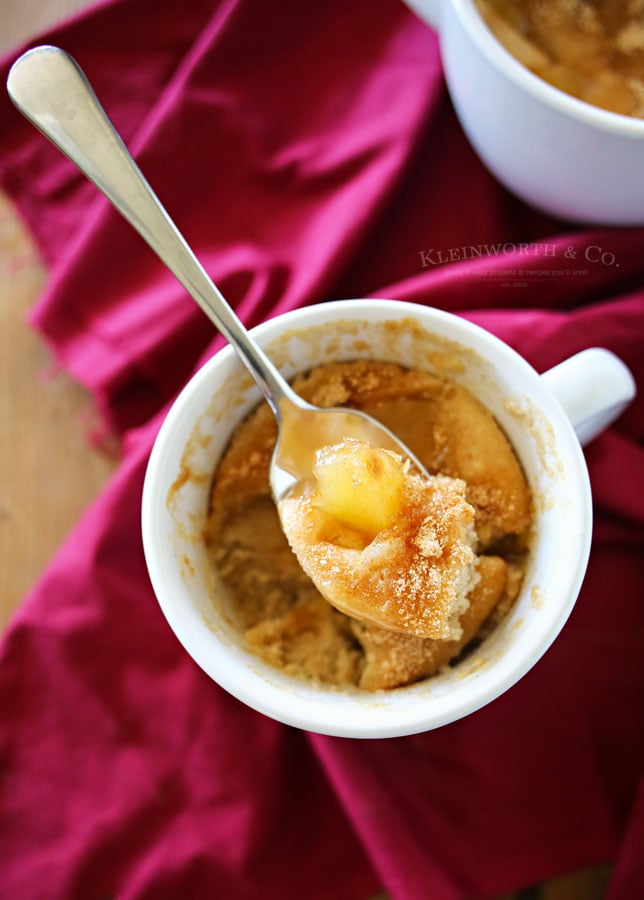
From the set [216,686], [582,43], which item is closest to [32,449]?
[216,686]

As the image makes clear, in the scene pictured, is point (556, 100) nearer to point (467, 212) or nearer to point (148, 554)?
point (467, 212)

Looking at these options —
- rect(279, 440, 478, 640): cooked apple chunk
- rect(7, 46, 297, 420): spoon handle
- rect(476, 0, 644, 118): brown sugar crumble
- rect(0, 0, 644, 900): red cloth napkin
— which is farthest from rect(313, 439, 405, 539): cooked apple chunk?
rect(476, 0, 644, 118): brown sugar crumble

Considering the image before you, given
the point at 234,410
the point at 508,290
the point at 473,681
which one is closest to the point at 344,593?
the point at 473,681

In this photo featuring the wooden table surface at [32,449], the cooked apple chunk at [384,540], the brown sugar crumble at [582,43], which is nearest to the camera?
the cooked apple chunk at [384,540]

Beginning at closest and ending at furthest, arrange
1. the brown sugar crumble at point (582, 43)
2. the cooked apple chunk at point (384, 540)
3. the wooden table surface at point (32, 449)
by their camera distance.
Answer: the cooked apple chunk at point (384, 540), the brown sugar crumble at point (582, 43), the wooden table surface at point (32, 449)

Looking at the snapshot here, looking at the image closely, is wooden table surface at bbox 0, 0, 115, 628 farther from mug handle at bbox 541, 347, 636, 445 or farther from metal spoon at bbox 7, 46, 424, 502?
mug handle at bbox 541, 347, 636, 445

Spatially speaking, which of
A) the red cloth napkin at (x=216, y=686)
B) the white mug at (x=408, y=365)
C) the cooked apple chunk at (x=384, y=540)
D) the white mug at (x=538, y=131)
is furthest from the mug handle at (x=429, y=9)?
the cooked apple chunk at (x=384, y=540)

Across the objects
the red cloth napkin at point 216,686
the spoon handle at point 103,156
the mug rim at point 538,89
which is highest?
the spoon handle at point 103,156

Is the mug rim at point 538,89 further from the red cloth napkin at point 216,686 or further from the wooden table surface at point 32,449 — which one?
the wooden table surface at point 32,449
